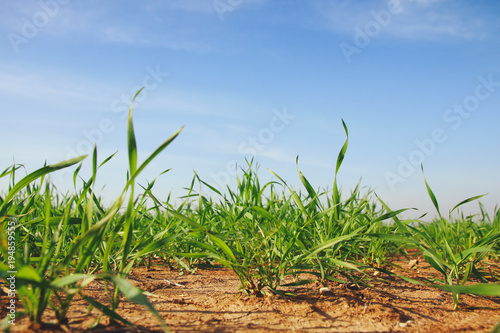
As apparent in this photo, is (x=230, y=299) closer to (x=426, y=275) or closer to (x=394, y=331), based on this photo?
(x=394, y=331)

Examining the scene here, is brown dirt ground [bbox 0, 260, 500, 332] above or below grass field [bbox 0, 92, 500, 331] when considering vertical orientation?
below

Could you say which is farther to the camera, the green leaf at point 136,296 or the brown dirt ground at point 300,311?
the brown dirt ground at point 300,311

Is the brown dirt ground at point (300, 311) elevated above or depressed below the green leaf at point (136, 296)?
below

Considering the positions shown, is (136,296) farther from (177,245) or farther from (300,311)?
(177,245)

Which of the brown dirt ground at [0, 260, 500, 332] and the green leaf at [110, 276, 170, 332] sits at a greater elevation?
the green leaf at [110, 276, 170, 332]

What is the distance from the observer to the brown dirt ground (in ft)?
4.36

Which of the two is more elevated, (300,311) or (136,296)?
(136,296)

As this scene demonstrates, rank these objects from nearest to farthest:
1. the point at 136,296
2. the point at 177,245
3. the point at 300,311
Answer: the point at 136,296 → the point at 300,311 → the point at 177,245

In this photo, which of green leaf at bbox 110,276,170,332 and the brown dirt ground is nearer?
green leaf at bbox 110,276,170,332

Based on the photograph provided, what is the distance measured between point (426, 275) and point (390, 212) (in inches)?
45.8

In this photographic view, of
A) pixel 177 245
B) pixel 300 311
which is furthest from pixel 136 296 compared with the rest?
pixel 177 245

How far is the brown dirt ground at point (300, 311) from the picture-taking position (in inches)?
52.3

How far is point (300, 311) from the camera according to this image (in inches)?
59.8

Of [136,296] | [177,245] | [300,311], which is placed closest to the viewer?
[136,296]
